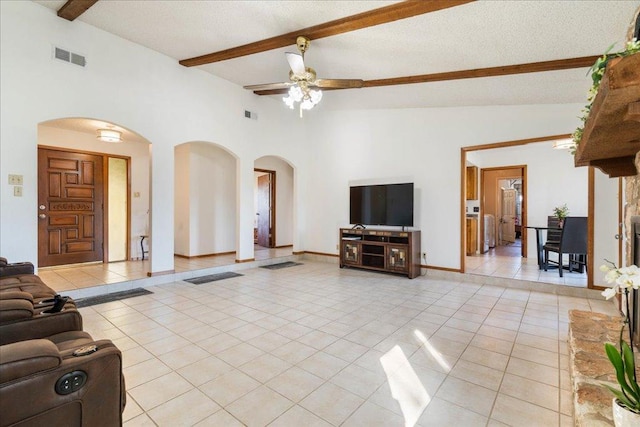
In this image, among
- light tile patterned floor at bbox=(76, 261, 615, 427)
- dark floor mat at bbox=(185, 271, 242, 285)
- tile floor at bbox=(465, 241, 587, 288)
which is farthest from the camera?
dark floor mat at bbox=(185, 271, 242, 285)

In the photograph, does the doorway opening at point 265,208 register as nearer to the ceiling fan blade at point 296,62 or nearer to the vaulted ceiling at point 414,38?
Result: the vaulted ceiling at point 414,38

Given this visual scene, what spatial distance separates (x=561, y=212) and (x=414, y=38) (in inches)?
197

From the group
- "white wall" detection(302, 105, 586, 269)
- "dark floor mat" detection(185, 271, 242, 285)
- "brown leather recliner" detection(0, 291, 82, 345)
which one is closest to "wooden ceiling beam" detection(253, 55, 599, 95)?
"white wall" detection(302, 105, 586, 269)

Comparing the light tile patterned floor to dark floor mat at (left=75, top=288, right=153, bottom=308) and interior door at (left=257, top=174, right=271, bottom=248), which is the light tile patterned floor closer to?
dark floor mat at (left=75, top=288, right=153, bottom=308)

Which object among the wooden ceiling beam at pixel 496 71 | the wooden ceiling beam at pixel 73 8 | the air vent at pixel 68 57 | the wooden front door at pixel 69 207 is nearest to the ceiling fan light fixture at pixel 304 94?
the wooden ceiling beam at pixel 496 71

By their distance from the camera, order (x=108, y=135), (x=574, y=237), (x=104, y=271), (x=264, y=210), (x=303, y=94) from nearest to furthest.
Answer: (x=303, y=94) < (x=574, y=237) < (x=108, y=135) < (x=104, y=271) < (x=264, y=210)

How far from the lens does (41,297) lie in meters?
2.11

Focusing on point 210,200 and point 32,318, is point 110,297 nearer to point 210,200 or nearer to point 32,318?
point 32,318

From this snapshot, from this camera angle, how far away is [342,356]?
97.5 inches

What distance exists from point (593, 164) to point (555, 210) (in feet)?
15.7

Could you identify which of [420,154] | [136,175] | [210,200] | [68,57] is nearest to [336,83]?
[420,154]

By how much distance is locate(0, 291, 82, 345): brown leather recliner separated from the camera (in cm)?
151

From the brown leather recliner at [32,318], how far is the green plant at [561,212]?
7.48 metres

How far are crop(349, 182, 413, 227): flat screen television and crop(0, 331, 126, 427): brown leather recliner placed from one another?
15.9 ft
